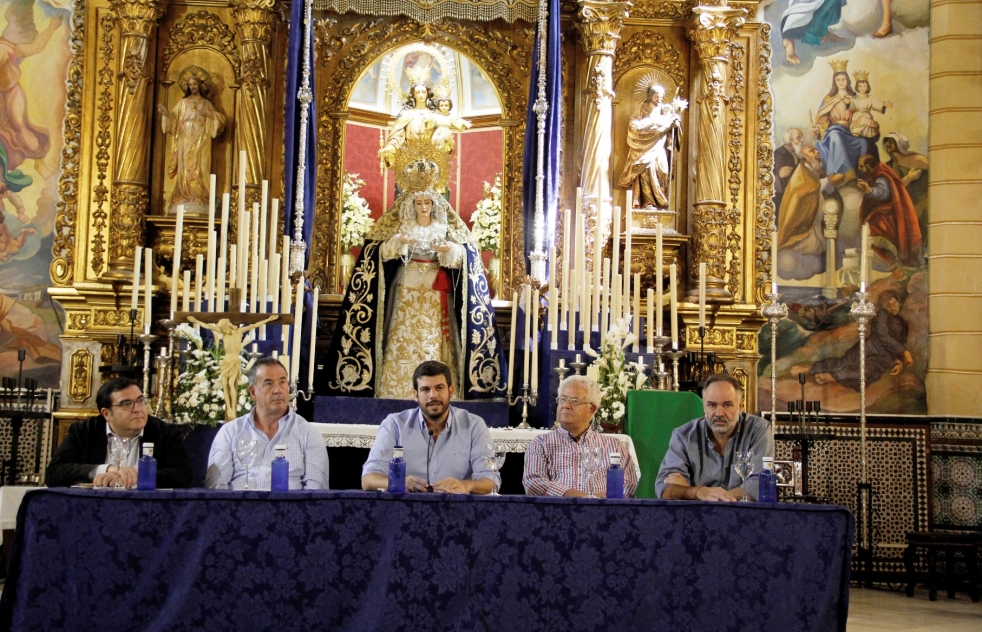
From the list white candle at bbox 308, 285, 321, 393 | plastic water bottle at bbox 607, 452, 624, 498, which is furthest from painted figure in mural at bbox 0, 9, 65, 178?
plastic water bottle at bbox 607, 452, 624, 498

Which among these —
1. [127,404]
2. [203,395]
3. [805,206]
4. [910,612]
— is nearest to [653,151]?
[805,206]

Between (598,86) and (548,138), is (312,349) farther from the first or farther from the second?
(598,86)

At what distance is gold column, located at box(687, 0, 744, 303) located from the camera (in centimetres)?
927

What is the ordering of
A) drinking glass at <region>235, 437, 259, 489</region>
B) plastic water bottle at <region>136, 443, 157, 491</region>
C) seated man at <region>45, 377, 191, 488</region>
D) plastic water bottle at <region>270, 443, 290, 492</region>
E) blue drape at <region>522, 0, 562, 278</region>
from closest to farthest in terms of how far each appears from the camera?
plastic water bottle at <region>136, 443, 157, 491</region> → plastic water bottle at <region>270, 443, 290, 492</region> → drinking glass at <region>235, 437, 259, 489</region> → seated man at <region>45, 377, 191, 488</region> → blue drape at <region>522, 0, 562, 278</region>

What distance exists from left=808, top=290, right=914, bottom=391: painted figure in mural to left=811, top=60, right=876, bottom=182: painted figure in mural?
112 centimetres

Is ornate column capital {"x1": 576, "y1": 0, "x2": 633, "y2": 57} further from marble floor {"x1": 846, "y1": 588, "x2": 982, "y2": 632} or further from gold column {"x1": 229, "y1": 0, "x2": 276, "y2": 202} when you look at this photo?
marble floor {"x1": 846, "y1": 588, "x2": 982, "y2": 632}

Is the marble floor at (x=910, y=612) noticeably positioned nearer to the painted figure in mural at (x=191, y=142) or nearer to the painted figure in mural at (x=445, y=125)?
the painted figure in mural at (x=445, y=125)

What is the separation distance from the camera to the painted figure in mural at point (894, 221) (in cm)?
966

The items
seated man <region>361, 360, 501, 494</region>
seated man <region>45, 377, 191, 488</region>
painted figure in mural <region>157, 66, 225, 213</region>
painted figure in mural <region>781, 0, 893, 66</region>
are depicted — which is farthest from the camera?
painted figure in mural <region>781, 0, 893, 66</region>

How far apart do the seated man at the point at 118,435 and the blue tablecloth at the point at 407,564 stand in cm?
86

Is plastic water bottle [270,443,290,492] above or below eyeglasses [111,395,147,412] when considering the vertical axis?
below

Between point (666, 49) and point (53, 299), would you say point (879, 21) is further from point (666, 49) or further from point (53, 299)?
point (53, 299)

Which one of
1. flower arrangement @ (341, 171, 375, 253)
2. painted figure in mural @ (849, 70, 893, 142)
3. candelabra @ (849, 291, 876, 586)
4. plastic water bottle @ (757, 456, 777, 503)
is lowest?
candelabra @ (849, 291, 876, 586)

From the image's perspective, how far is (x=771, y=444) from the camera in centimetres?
486
